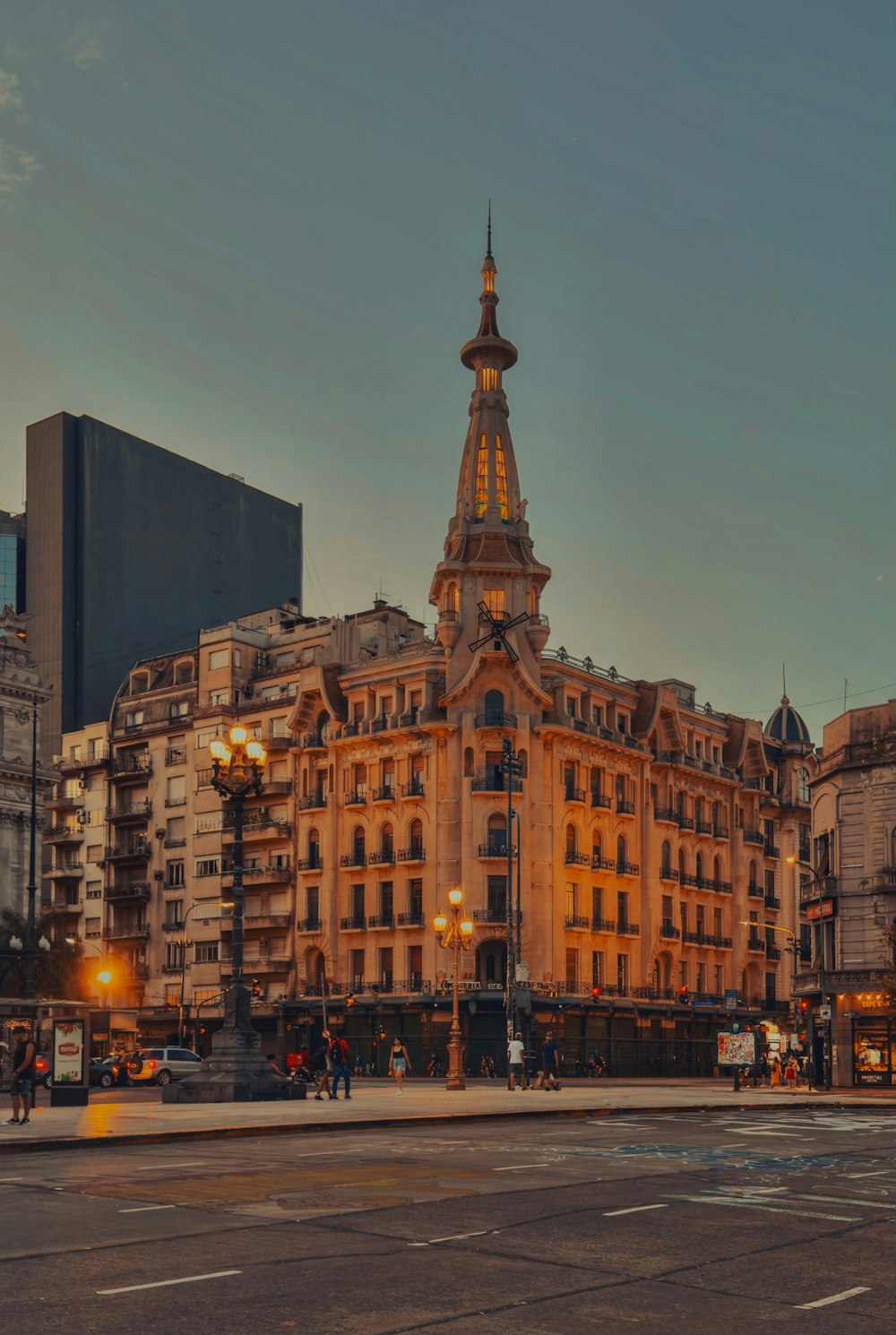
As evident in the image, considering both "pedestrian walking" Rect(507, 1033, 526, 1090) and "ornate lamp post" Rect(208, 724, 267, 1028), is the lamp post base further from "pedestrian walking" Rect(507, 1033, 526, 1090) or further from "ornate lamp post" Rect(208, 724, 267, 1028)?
"pedestrian walking" Rect(507, 1033, 526, 1090)

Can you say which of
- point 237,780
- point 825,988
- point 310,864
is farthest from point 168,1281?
point 310,864

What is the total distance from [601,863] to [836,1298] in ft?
238

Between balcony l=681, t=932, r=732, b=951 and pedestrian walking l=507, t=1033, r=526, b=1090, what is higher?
balcony l=681, t=932, r=732, b=951

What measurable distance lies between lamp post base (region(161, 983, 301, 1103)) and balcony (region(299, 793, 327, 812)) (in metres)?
50.6

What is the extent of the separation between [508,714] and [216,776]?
155ft

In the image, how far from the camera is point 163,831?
303 ft

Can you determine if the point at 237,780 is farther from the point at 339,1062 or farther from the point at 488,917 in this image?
the point at 488,917

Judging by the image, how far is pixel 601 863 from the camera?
82375 mm

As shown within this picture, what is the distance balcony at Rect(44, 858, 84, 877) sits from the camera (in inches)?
3821

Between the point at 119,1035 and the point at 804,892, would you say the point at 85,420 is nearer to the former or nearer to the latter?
the point at 119,1035

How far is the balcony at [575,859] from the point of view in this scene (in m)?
79.8

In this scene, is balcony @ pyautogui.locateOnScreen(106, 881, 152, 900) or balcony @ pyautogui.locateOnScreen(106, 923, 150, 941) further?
balcony @ pyautogui.locateOnScreen(106, 881, 152, 900)

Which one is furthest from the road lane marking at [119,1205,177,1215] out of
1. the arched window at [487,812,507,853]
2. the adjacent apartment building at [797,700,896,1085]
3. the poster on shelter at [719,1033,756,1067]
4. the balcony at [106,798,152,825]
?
the balcony at [106,798,152,825]

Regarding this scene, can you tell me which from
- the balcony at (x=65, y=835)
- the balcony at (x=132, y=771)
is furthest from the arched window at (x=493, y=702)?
the balcony at (x=65, y=835)
